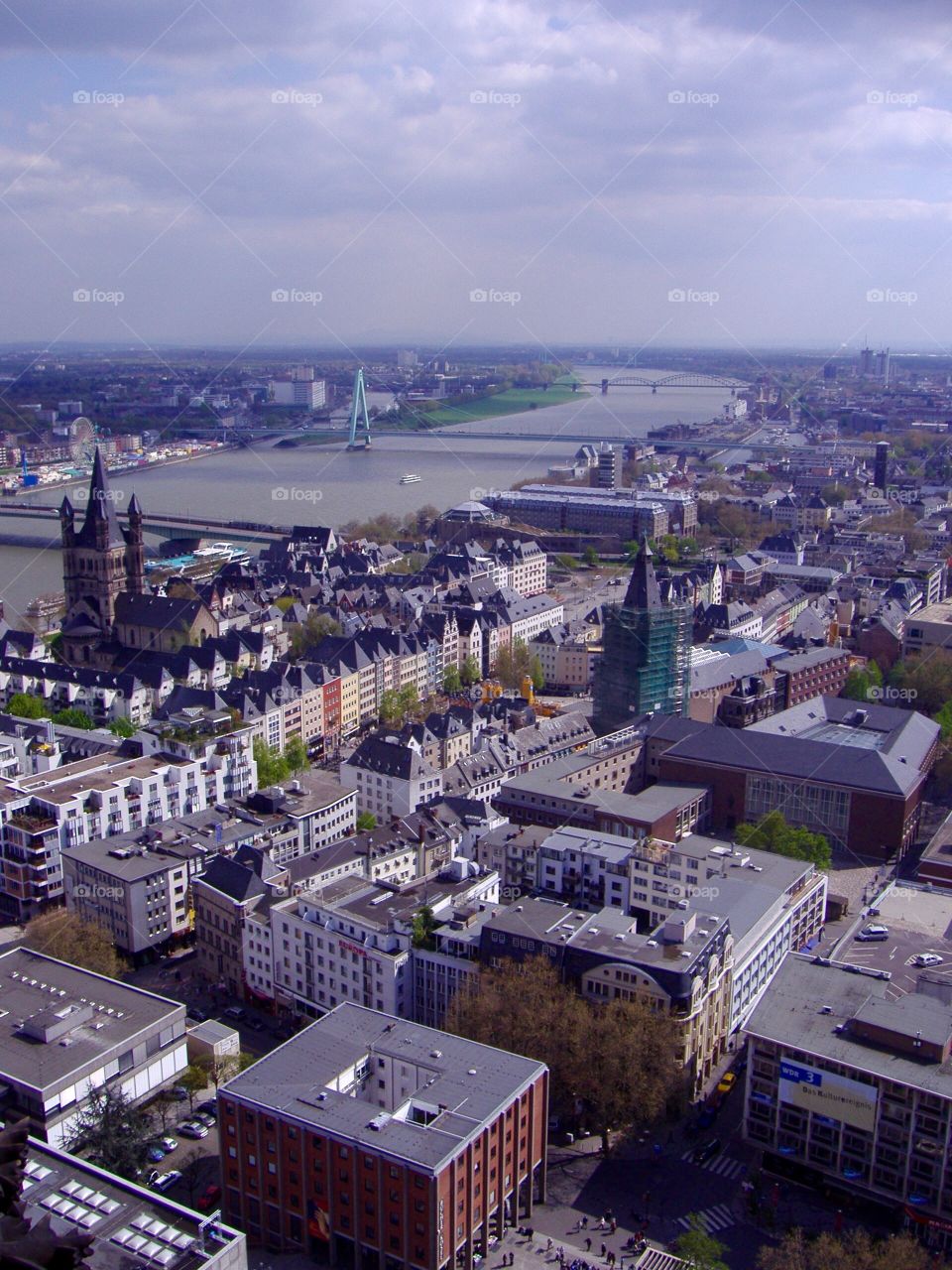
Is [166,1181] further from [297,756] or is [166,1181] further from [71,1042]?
[297,756]


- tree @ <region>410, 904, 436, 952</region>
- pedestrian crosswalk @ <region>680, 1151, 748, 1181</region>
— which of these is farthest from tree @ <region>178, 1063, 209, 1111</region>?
pedestrian crosswalk @ <region>680, 1151, 748, 1181</region>

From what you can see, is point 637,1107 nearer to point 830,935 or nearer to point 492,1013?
point 492,1013

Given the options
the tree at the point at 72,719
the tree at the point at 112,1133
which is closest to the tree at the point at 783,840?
the tree at the point at 112,1133

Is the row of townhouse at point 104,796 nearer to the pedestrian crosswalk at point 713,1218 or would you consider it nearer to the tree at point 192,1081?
the tree at point 192,1081

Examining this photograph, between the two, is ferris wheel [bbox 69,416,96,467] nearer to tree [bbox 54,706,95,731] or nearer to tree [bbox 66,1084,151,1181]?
tree [bbox 54,706,95,731]

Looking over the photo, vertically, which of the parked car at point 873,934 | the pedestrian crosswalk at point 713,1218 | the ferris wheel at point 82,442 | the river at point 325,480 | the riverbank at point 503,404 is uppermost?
the riverbank at point 503,404

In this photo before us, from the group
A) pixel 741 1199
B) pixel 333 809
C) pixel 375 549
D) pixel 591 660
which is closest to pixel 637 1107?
pixel 741 1199
